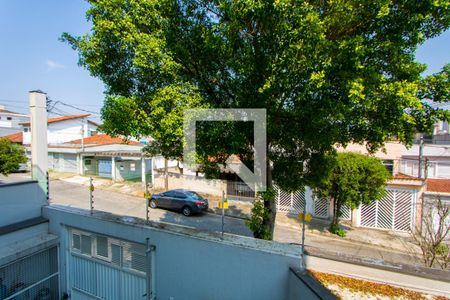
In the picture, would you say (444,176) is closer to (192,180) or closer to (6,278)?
(192,180)

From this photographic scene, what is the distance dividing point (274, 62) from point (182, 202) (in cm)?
1013

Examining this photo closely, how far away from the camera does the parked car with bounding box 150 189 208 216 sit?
39.8 ft

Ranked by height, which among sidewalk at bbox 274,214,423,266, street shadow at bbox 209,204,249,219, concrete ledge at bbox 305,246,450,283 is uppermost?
concrete ledge at bbox 305,246,450,283

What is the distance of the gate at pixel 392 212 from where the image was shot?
11047 millimetres

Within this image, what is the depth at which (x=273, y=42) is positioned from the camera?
3.52 m

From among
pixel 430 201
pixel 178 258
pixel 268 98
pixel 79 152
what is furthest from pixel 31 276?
pixel 79 152

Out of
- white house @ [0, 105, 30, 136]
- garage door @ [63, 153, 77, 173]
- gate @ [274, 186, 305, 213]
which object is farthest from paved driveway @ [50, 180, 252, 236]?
white house @ [0, 105, 30, 136]

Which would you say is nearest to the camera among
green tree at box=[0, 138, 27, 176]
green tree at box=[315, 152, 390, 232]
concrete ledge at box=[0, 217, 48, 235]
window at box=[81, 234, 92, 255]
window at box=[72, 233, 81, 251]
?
concrete ledge at box=[0, 217, 48, 235]

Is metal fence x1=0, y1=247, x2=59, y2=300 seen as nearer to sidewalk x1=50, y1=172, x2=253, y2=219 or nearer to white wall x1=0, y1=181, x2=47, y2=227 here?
white wall x1=0, y1=181, x2=47, y2=227

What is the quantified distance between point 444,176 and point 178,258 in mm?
19979

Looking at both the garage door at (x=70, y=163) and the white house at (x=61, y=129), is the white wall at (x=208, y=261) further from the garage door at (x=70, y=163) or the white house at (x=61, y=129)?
the white house at (x=61, y=129)

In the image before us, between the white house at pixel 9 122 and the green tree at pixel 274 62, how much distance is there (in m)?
41.6

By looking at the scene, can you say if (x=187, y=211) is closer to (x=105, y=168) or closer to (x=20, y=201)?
(x=20, y=201)

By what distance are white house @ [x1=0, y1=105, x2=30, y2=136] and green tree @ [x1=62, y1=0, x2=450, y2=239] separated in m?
41.6
